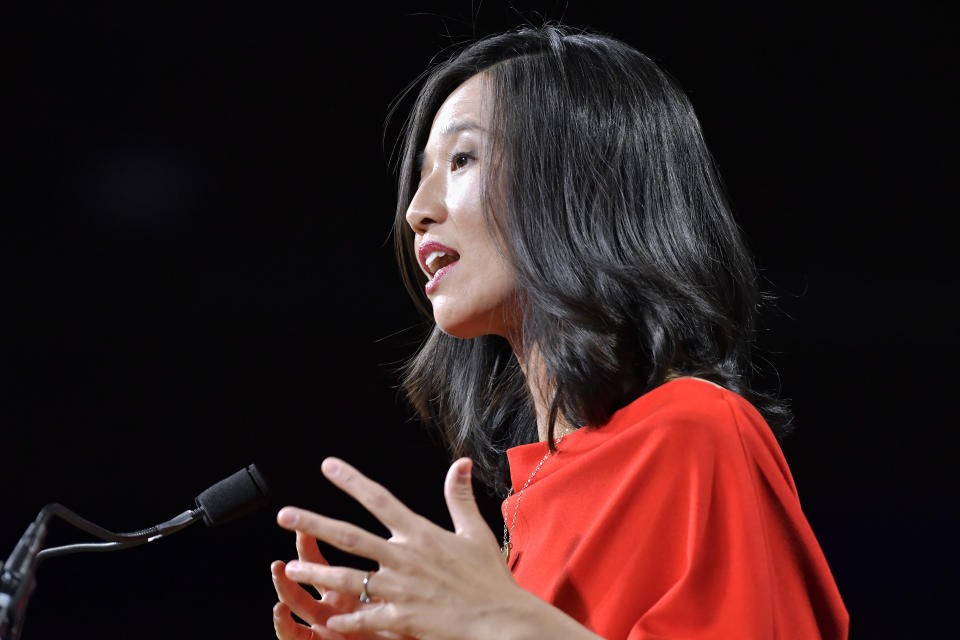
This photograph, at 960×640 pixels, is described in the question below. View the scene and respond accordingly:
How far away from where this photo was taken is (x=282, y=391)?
7.80 feet

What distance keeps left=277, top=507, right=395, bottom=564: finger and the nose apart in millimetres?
571

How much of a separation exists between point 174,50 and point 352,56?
1.48 feet

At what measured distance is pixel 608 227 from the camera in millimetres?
1198

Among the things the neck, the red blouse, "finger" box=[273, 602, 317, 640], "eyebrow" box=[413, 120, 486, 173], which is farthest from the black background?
the red blouse

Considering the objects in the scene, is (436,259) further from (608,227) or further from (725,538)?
(725,538)

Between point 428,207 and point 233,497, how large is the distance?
0.48 m

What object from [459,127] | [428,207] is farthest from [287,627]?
[459,127]

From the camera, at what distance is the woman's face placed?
122cm

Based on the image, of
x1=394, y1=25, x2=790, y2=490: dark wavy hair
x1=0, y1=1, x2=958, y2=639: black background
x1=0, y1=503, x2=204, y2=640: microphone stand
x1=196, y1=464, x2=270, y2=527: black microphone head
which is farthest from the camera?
x1=0, y1=1, x2=958, y2=639: black background

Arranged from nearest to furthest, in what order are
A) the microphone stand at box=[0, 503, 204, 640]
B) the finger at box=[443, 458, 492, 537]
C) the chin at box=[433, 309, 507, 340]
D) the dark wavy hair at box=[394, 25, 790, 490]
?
the microphone stand at box=[0, 503, 204, 640] → the finger at box=[443, 458, 492, 537] → the dark wavy hair at box=[394, 25, 790, 490] → the chin at box=[433, 309, 507, 340]

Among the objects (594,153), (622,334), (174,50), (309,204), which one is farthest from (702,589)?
(174,50)

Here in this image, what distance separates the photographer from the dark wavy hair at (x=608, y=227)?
3.70 ft

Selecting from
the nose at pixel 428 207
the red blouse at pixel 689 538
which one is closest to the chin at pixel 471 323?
the nose at pixel 428 207

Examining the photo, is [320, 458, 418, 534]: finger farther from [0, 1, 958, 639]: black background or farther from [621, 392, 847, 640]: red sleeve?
[0, 1, 958, 639]: black background
